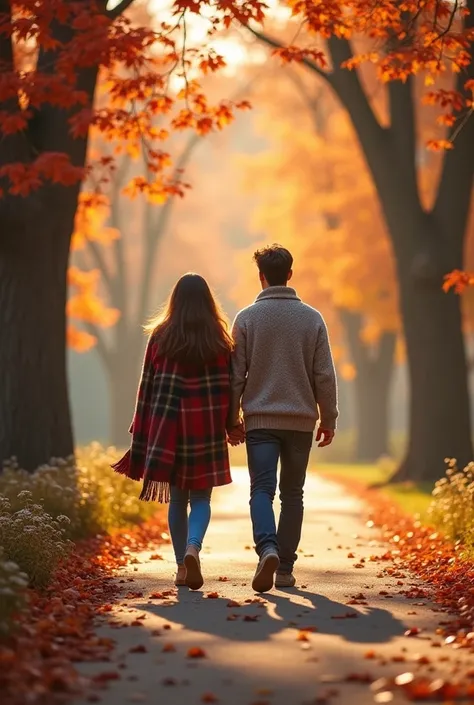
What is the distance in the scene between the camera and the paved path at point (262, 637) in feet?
16.5

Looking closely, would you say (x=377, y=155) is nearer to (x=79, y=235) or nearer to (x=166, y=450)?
(x=79, y=235)

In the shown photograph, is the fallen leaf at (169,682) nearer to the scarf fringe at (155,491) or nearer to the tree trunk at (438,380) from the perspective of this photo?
the scarf fringe at (155,491)

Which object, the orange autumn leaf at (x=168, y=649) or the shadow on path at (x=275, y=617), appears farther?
the shadow on path at (x=275, y=617)

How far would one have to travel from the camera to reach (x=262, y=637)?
6.09m

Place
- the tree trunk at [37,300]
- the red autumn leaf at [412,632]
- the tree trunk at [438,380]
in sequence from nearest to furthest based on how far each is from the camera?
1. the red autumn leaf at [412,632]
2. the tree trunk at [37,300]
3. the tree trunk at [438,380]

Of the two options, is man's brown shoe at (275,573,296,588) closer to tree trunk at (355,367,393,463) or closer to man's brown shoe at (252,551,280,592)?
man's brown shoe at (252,551,280,592)

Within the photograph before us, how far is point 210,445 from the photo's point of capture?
7.85 m

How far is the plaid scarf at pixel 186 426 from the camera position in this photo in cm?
781

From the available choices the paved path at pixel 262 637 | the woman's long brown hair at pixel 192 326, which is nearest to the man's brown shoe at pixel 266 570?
the paved path at pixel 262 637

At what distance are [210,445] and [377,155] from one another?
33.9 feet

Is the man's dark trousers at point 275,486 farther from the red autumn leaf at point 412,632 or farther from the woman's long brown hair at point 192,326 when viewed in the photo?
the red autumn leaf at point 412,632

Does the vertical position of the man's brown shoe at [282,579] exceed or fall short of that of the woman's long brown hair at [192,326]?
it falls short

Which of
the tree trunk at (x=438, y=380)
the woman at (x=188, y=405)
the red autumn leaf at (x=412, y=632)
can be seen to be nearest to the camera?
the red autumn leaf at (x=412, y=632)

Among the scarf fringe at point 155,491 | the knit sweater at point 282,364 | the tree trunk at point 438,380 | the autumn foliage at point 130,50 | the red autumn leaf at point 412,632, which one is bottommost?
the red autumn leaf at point 412,632
